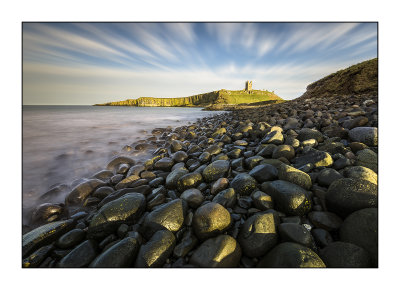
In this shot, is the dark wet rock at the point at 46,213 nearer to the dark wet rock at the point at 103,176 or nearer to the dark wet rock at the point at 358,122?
the dark wet rock at the point at 103,176

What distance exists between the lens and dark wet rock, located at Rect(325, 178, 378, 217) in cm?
146

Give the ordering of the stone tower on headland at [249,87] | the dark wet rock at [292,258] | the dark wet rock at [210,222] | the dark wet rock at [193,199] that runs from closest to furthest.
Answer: the dark wet rock at [292,258] < the dark wet rock at [210,222] < the dark wet rock at [193,199] < the stone tower on headland at [249,87]

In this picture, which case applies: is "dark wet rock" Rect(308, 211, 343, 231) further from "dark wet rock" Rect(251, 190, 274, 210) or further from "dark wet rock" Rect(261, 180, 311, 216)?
"dark wet rock" Rect(251, 190, 274, 210)

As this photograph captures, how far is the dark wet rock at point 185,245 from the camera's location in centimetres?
141

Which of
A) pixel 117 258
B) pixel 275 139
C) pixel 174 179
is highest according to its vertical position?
pixel 275 139

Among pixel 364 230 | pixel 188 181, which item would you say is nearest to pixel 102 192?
pixel 188 181

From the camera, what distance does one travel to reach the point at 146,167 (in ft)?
12.0

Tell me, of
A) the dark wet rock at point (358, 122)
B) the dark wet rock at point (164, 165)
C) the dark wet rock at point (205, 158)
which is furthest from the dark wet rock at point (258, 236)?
the dark wet rock at point (358, 122)

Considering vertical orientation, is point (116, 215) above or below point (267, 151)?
below

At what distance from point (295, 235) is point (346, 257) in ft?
1.09

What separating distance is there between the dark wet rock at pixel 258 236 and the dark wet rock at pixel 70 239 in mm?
1719

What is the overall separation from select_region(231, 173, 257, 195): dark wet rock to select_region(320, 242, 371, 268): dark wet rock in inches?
37.5

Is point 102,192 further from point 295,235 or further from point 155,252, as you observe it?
point 295,235

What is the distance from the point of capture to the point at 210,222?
154 cm
